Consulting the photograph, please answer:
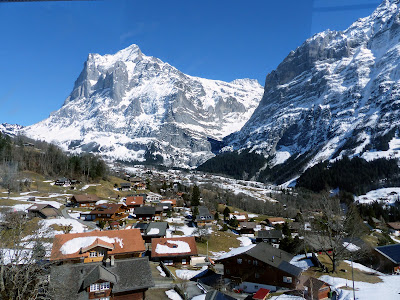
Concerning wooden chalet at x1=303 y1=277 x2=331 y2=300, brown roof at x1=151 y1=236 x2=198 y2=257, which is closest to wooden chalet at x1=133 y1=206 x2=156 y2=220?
brown roof at x1=151 y1=236 x2=198 y2=257

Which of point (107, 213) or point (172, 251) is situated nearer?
point (172, 251)

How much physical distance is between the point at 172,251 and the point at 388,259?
93.9 ft

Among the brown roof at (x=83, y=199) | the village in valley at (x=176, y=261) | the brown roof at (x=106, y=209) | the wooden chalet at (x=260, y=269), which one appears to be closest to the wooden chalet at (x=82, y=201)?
the brown roof at (x=83, y=199)

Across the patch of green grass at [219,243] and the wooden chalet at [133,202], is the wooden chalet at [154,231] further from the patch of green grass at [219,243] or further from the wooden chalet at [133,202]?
the wooden chalet at [133,202]

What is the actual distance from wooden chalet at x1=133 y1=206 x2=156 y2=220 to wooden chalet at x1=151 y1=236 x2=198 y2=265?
1056 inches

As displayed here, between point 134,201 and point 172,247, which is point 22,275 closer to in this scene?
point 172,247

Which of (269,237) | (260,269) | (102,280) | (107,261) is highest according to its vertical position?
(107,261)

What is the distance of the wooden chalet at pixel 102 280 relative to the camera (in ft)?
77.2

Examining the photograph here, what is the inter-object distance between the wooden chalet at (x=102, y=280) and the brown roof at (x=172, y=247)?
13419 millimetres

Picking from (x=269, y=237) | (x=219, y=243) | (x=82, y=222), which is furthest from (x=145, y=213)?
(x=269, y=237)

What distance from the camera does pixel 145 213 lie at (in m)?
68.9

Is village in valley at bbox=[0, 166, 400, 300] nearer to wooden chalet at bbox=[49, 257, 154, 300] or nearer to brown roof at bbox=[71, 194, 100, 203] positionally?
wooden chalet at bbox=[49, 257, 154, 300]

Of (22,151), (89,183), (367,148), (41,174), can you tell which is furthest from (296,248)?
(367,148)

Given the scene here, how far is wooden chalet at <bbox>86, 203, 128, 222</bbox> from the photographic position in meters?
62.6
